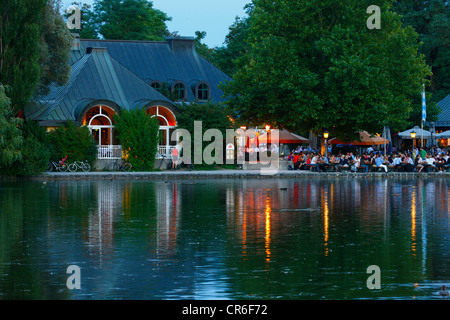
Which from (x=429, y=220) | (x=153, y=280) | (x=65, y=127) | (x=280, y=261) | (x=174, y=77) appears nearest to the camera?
(x=153, y=280)

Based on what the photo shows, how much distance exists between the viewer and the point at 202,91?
68312mm

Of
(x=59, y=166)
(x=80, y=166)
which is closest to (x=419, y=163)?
(x=80, y=166)

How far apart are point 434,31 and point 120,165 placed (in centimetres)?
4277

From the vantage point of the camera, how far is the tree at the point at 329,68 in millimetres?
51562

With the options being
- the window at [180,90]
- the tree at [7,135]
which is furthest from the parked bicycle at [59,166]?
the window at [180,90]

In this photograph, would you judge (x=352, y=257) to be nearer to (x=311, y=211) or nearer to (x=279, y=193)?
(x=311, y=211)

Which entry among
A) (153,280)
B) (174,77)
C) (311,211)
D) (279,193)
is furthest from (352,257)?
(174,77)

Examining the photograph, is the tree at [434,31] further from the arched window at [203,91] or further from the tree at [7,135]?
the tree at [7,135]

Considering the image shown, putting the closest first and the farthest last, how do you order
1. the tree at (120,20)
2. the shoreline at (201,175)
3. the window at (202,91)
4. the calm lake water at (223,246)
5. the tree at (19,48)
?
the calm lake water at (223,246) < the tree at (19,48) < the shoreline at (201,175) < the window at (202,91) < the tree at (120,20)

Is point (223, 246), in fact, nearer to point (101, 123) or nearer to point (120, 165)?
point (120, 165)

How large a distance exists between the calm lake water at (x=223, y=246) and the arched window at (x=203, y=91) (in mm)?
39132

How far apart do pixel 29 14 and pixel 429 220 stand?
27.9m

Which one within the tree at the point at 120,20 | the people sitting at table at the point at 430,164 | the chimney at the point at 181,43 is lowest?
the people sitting at table at the point at 430,164

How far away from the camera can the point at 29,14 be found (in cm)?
4184
